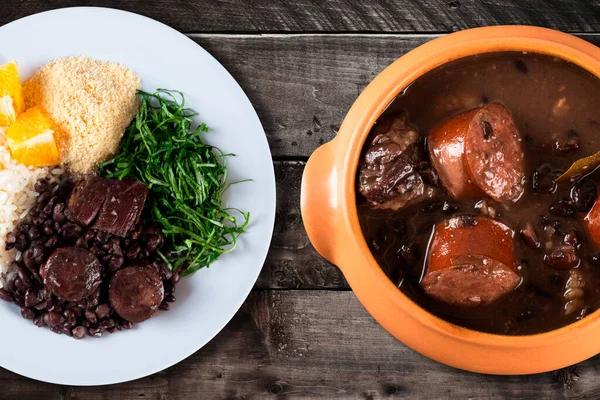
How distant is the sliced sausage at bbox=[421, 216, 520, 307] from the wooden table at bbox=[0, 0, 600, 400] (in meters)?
0.47

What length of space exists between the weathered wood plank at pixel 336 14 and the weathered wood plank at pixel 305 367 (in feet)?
2.40

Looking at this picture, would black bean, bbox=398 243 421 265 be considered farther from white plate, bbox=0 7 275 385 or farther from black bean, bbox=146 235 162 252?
black bean, bbox=146 235 162 252

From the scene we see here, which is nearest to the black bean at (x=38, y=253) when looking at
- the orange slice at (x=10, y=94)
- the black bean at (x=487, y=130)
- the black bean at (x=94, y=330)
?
the black bean at (x=94, y=330)

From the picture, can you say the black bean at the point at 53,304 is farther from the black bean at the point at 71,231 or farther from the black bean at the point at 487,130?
the black bean at the point at 487,130

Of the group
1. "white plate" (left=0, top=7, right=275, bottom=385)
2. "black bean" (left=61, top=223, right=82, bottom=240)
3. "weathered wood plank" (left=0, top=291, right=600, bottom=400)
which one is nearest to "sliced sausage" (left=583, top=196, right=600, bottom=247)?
"weathered wood plank" (left=0, top=291, right=600, bottom=400)

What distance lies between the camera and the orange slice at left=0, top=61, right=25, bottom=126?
1.59 metres

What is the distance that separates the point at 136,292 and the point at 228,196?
339mm

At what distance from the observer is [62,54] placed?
1.69 m

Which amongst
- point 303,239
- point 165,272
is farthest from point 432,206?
point 165,272

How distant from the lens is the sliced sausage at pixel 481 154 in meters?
1.28

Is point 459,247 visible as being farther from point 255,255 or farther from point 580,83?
point 255,255

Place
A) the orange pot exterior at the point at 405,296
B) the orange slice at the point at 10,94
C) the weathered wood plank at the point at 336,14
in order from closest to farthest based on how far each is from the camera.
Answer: the orange pot exterior at the point at 405,296
the orange slice at the point at 10,94
the weathered wood plank at the point at 336,14

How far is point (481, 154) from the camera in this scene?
1.29 m

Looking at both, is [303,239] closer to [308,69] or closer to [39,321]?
[308,69]
